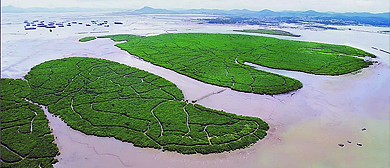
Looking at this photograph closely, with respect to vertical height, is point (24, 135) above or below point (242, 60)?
below

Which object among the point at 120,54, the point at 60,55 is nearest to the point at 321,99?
the point at 120,54

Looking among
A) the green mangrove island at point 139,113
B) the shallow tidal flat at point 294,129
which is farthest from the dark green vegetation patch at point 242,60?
the green mangrove island at point 139,113

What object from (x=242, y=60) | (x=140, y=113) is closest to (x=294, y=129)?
(x=140, y=113)

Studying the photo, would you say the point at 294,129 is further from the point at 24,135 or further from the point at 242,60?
the point at 242,60

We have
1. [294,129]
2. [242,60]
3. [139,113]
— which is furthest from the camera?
[242,60]

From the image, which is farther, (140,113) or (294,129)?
(140,113)

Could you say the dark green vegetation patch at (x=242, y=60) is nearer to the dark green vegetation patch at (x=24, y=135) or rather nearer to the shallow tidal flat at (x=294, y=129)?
the shallow tidal flat at (x=294, y=129)
